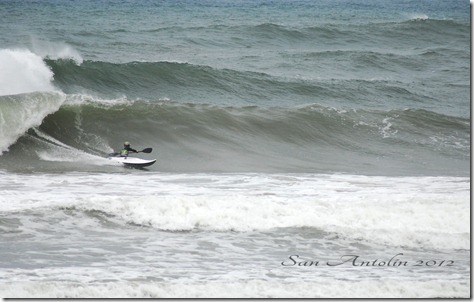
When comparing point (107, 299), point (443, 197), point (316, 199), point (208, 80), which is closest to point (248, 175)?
point (316, 199)

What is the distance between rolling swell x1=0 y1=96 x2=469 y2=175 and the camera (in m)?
14.5

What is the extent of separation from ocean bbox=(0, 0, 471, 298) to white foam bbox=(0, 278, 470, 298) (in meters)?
0.02

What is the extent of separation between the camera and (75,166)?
1301cm

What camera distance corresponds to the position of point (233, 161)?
14.5 m

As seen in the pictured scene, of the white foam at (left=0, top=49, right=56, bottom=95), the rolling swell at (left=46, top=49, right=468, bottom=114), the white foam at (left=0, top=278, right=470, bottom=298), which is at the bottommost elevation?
the white foam at (left=0, top=278, right=470, bottom=298)

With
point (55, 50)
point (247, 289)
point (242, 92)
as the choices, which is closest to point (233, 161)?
point (242, 92)

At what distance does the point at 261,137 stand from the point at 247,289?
9.22 m

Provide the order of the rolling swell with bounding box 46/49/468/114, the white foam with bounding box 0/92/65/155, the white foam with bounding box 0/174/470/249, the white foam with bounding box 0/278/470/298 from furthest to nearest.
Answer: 1. the rolling swell with bounding box 46/49/468/114
2. the white foam with bounding box 0/92/65/155
3. the white foam with bounding box 0/174/470/249
4. the white foam with bounding box 0/278/470/298

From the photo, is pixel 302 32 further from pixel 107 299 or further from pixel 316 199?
pixel 107 299

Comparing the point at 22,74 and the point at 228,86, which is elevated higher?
the point at 22,74

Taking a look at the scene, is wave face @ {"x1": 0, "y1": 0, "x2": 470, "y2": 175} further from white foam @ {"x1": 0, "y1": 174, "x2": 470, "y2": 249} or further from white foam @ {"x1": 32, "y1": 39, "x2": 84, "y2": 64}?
white foam @ {"x1": 0, "y1": 174, "x2": 470, "y2": 249}

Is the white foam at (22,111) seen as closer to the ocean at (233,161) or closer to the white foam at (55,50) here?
the ocean at (233,161)

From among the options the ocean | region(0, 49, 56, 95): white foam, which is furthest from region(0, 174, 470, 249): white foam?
region(0, 49, 56, 95): white foam

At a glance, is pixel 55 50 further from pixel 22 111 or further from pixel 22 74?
pixel 22 111
